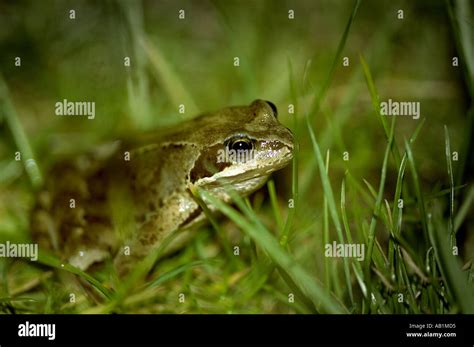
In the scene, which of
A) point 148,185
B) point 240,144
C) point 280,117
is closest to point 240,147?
point 240,144

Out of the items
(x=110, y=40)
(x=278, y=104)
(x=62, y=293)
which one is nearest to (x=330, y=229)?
(x=278, y=104)

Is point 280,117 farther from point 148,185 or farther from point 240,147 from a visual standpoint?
point 148,185

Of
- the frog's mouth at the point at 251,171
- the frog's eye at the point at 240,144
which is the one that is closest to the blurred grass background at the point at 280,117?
the frog's mouth at the point at 251,171

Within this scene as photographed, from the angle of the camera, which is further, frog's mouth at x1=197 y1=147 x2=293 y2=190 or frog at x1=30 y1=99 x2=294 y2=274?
frog at x1=30 y1=99 x2=294 y2=274

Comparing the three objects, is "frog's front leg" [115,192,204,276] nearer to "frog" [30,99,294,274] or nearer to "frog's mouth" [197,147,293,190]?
"frog" [30,99,294,274]

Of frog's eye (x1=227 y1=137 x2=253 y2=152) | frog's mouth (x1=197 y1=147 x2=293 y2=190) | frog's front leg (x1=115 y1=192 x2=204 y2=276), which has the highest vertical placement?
frog's eye (x1=227 y1=137 x2=253 y2=152)

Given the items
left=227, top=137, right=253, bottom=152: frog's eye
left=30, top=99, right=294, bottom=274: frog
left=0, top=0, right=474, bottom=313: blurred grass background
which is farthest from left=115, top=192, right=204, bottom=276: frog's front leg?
left=227, top=137, right=253, bottom=152: frog's eye

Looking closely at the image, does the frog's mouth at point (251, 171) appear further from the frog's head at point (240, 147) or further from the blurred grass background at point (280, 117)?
the blurred grass background at point (280, 117)

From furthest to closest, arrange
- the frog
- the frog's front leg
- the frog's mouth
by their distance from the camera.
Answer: the frog's front leg → the frog → the frog's mouth

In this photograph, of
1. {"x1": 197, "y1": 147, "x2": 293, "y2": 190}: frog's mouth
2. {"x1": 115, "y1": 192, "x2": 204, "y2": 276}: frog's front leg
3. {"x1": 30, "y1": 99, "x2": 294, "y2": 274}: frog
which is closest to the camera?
{"x1": 197, "y1": 147, "x2": 293, "y2": 190}: frog's mouth
